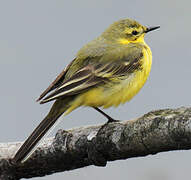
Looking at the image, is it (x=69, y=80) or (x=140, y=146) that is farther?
(x=69, y=80)

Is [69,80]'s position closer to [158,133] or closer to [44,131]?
[44,131]

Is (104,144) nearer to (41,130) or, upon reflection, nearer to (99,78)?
(41,130)

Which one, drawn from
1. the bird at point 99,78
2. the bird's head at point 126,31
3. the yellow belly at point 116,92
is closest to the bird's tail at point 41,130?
the bird at point 99,78

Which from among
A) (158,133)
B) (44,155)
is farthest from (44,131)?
(158,133)

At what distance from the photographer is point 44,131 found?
5.63m

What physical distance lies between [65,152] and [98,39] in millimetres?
2517

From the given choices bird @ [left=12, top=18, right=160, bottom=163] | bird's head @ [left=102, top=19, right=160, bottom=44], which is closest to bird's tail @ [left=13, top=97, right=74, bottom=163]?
bird @ [left=12, top=18, right=160, bottom=163]

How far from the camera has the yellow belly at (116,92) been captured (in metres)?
6.16

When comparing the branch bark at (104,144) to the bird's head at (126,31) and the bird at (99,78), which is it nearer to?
the bird at (99,78)

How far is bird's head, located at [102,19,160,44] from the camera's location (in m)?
7.62

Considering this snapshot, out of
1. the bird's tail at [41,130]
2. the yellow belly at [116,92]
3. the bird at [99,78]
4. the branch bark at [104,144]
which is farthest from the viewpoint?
the yellow belly at [116,92]

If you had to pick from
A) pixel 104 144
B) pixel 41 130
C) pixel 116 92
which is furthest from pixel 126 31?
pixel 104 144

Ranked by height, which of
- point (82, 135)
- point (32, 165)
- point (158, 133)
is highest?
point (158, 133)

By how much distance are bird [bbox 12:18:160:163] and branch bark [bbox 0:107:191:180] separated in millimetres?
316
